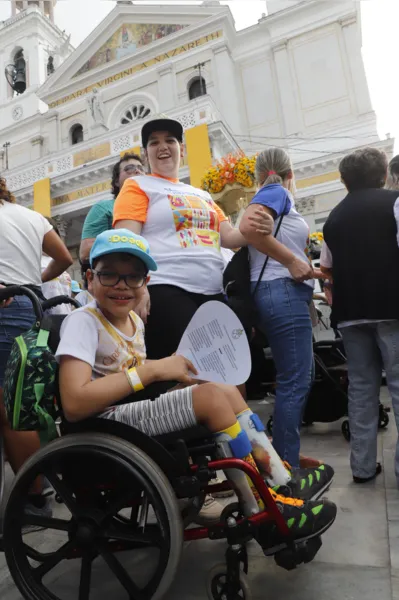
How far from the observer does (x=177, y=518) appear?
45.6 inches

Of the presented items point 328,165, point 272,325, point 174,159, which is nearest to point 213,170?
point 174,159

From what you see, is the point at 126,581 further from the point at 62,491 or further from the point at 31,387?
the point at 31,387

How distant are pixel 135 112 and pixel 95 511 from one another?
21895mm

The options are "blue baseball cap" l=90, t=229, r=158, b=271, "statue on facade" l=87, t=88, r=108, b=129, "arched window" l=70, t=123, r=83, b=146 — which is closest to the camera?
"blue baseball cap" l=90, t=229, r=158, b=271

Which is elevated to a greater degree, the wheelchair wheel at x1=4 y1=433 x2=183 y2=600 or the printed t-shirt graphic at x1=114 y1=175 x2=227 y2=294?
the printed t-shirt graphic at x1=114 y1=175 x2=227 y2=294

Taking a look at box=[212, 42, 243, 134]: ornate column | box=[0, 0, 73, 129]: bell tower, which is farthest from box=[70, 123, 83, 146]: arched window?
box=[212, 42, 243, 134]: ornate column

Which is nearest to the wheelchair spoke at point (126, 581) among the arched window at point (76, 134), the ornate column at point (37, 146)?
the arched window at point (76, 134)

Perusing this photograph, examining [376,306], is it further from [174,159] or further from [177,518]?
[177,518]

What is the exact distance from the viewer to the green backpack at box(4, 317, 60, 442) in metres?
1.26

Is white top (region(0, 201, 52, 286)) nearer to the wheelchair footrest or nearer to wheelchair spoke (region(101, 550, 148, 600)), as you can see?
wheelchair spoke (region(101, 550, 148, 600))

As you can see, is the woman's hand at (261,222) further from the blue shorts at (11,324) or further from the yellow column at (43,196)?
the yellow column at (43,196)

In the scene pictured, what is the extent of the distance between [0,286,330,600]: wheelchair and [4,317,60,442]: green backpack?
0.09m

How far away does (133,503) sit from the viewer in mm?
1308

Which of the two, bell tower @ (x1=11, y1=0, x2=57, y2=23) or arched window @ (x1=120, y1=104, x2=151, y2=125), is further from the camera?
bell tower @ (x1=11, y1=0, x2=57, y2=23)
